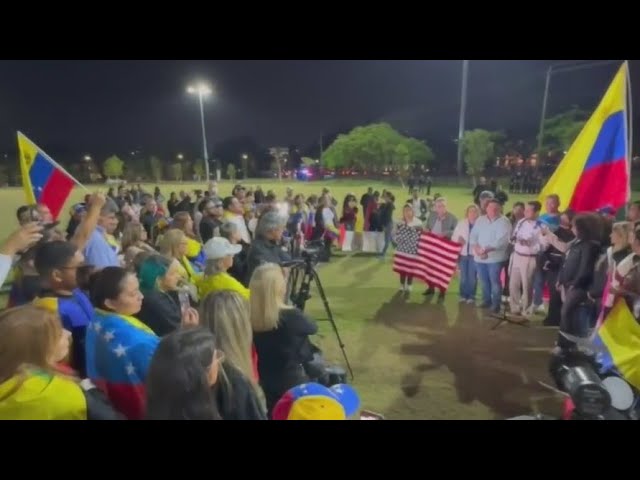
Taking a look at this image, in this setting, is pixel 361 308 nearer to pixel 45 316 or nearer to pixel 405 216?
pixel 405 216

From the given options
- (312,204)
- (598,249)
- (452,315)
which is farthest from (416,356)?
(312,204)

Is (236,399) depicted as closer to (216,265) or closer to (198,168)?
(216,265)

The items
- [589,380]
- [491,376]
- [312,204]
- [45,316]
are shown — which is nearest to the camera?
[45,316]

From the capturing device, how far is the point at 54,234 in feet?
14.2

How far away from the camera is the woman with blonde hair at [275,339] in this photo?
295cm

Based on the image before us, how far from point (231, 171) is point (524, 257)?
480 cm

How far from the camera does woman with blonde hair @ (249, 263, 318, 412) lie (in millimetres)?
2945

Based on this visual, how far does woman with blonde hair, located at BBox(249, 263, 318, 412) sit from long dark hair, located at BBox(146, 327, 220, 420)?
89 cm

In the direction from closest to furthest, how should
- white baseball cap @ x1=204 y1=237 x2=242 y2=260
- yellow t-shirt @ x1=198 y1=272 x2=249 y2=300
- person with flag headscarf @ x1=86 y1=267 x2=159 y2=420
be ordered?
person with flag headscarf @ x1=86 y1=267 x2=159 y2=420 < yellow t-shirt @ x1=198 y1=272 x2=249 y2=300 < white baseball cap @ x1=204 y1=237 x2=242 y2=260

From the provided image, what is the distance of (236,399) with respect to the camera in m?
2.24

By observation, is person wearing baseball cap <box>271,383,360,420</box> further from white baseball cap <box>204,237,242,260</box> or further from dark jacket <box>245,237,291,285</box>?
dark jacket <box>245,237,291,285</box>

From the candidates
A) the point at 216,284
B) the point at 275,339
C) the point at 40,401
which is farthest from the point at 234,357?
the point at 216,284

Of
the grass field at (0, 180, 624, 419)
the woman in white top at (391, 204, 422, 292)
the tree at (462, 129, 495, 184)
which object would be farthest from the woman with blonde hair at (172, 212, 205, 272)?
the tree at (462, 129, 495, 184)

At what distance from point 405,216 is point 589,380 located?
5190 mm
